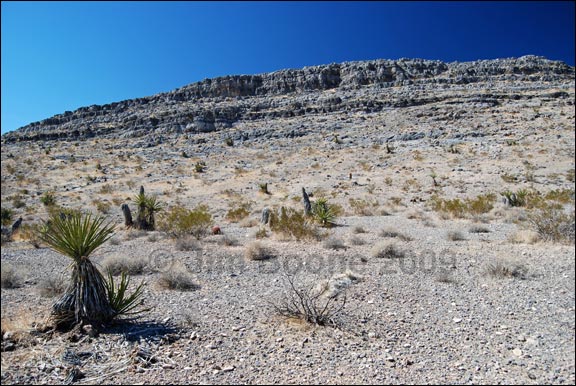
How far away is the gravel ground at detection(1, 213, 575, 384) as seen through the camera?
12.1ft

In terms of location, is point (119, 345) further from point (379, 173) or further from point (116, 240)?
point (379, 173)

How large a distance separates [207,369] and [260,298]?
2279 millimetres

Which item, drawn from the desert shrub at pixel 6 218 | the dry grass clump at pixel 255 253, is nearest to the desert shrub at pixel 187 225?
the dry grass clump at pixel 255 253

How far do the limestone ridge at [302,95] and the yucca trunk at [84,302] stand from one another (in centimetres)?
4226

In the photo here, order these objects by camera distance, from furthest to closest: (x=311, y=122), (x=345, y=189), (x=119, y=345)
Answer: (x=311, y=122), (x=345, y=189), (x=119, y=345)

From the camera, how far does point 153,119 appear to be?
48.7 meters

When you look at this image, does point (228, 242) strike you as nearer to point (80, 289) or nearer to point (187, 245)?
point (187, 245)

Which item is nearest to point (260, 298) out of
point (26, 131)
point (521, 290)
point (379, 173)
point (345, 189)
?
point (521, 290)

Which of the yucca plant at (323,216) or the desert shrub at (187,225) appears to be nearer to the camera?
the desert shrub at (187,225)

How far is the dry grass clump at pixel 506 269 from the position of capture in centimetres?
663

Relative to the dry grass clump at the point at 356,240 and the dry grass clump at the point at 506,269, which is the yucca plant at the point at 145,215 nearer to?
the dry grass clump at the point at 356,240

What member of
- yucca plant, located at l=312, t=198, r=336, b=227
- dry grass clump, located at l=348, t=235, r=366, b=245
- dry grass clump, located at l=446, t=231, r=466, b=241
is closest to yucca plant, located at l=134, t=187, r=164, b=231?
yucca plant, located at l=312, t=198, r=336, b=227

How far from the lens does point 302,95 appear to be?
53094 millimetres

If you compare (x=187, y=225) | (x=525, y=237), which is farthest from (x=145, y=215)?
(x=525, y=237)
